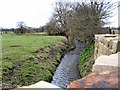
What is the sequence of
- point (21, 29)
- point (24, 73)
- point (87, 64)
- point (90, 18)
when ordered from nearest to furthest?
point (24, 73)
point (87, 64)
point (90, 18)
point (21, 29)

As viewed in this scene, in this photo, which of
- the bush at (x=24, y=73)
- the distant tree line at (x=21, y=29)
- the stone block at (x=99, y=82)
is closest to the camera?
the stone block at (x=99, y=82)

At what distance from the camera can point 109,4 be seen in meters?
14.0

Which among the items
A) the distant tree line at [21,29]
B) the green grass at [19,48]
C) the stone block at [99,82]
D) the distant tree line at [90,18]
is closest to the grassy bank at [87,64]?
the distant tree line at [90,18]

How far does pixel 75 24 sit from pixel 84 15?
3.18ft

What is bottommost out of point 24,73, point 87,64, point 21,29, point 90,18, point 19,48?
point 24,73

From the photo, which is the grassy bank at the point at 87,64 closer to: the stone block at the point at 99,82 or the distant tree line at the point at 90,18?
the distant tree line at the point at 90,18

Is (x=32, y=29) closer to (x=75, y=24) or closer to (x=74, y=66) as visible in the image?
(x=75, y=24)

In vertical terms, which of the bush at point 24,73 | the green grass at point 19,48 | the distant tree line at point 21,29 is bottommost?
the bush at point 24,73

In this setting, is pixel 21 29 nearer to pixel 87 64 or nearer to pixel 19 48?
pixel 19 48

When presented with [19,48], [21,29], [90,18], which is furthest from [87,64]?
[21,29]

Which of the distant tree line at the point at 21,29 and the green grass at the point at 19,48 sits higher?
the distant tree line at the point at 21,29

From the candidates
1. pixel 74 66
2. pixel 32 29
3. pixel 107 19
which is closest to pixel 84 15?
pixel 107 19

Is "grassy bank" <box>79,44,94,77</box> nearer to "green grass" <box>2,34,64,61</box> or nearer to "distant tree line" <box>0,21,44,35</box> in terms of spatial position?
"green grass" <box>2,34,64,61</box>

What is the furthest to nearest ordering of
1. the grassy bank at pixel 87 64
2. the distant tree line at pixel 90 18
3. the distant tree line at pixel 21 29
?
the distant tree line at pixel 21 29, the distant tree line at pixel 90 18, the grassy bank at pixel 87 64
